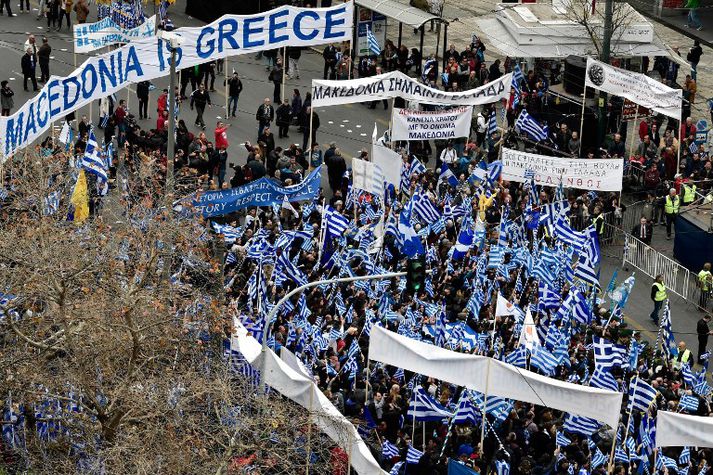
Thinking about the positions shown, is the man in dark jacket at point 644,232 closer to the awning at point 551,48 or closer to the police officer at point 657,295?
the police officer at point 657,295

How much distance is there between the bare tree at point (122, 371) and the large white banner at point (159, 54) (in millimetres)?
5711

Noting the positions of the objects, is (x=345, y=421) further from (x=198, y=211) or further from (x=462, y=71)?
(x=462, y=71)

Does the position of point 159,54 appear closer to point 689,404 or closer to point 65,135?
point 65,135

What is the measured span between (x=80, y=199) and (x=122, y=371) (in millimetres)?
7533

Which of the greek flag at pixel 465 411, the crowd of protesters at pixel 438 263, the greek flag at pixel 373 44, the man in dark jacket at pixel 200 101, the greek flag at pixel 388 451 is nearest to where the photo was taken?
the greek flag at pixel 388 451

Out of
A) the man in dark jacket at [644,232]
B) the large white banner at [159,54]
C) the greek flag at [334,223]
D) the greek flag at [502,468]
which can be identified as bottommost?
the man in dark jacket at [644,232]

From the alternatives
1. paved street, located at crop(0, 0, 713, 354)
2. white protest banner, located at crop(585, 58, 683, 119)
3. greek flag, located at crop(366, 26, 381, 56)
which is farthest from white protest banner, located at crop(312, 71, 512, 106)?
greek flag, located at crop(366, 26, 381, 56)

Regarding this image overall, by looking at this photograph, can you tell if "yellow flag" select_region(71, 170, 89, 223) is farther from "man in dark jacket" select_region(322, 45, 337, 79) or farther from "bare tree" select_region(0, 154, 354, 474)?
"man in dark jacket" select_region(322, 45, 337, 79)

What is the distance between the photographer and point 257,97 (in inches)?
2020

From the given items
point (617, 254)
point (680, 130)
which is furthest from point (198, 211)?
point (680, 130)

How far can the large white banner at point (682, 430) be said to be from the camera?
30.4 m

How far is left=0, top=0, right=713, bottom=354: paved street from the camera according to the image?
43062 mm

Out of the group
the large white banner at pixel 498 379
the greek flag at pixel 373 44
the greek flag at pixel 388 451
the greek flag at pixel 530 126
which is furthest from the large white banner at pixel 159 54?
the greek flag at pixel 388 451

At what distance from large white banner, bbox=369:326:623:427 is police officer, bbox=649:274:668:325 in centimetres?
953
